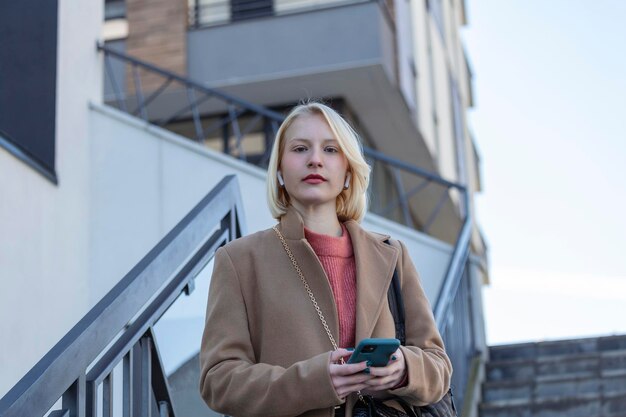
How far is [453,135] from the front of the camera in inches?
792

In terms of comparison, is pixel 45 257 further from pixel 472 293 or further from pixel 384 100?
pixel 384 100

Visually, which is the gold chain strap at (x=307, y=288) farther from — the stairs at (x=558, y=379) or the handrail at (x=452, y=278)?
the stairs at (x=558, y=379)

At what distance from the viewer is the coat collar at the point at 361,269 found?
9.04 ft

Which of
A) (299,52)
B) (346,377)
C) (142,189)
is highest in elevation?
(299,52)

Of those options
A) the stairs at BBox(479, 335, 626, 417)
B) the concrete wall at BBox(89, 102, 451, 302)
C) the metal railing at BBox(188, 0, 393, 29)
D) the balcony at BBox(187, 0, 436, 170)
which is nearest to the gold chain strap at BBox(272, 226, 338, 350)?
the stairs at BBox(479, 335, 626, 417)

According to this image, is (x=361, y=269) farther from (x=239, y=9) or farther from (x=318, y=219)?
(x=239, y=9)

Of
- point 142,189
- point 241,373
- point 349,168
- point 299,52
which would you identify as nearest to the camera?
point 241,373

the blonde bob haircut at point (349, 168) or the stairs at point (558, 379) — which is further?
the stairs at point (558, 379)

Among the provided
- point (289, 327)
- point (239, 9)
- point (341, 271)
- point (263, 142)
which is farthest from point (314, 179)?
point (239, 9)

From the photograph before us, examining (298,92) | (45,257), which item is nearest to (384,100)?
(298,92)

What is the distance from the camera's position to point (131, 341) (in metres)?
3.26

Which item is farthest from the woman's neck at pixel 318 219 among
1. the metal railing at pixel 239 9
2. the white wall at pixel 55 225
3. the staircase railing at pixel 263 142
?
the metal railing at pixel 239 9

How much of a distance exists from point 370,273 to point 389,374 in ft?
1.23

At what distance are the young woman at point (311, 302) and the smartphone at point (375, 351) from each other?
0.07 ft
